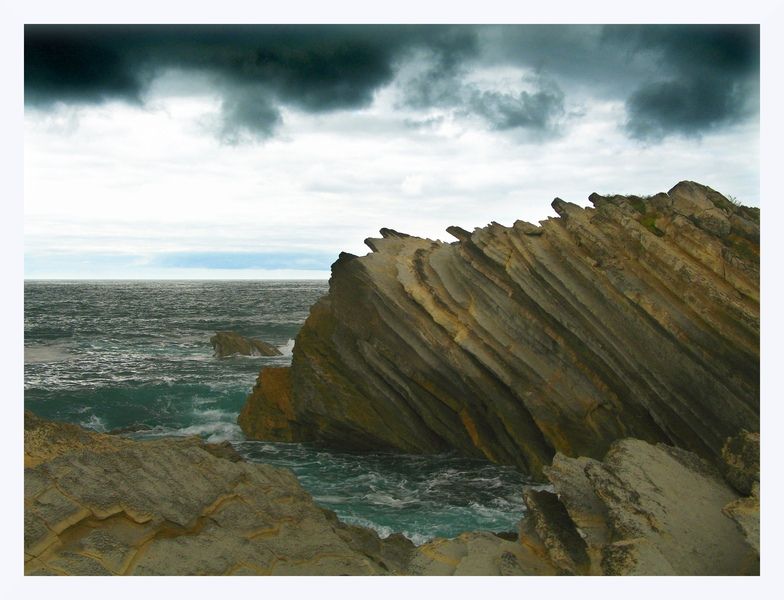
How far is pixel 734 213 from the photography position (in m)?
13.5

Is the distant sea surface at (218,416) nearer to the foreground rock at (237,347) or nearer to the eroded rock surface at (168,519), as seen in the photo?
the foreground rock at (237,347)

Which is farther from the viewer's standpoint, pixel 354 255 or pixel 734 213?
pixel 354 255

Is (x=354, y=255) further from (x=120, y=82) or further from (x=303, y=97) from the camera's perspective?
(x=120, y=82)

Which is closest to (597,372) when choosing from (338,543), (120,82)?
(338,543)

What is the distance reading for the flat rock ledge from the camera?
7605 mm

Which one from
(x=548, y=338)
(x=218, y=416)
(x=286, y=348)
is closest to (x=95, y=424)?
(x=218, y=416)

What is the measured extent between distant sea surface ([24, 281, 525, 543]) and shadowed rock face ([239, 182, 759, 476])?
1.38 meters

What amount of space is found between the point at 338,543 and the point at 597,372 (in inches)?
326

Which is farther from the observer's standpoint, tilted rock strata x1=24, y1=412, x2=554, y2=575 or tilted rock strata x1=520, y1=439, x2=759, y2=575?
tilted rock strata x1=24, y1=412, x2=554, y2=575

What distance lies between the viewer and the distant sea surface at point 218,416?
13.8 m

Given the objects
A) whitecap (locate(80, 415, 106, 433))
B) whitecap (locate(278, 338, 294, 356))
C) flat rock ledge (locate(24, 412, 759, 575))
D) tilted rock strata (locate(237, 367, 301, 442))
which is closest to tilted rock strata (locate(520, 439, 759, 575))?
flat rock ledge (locate(24, 412, 759, 575))

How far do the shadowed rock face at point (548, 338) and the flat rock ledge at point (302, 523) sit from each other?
10.8ft

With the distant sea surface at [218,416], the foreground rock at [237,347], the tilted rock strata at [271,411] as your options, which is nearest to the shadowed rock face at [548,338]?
the tilted rock strata at [271,411]

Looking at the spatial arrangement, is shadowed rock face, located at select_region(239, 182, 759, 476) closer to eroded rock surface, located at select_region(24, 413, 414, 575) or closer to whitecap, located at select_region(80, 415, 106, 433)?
whitecap, located at select_region(80, 415, 106, 433)
